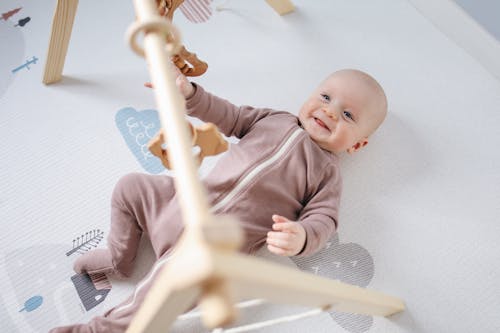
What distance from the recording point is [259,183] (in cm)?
88

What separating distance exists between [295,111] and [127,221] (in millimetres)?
475

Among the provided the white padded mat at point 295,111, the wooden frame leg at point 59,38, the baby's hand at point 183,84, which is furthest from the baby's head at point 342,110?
the wooden frame leg at point 59,38

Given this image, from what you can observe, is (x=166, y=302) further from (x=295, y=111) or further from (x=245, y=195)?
(x=295, y=111)

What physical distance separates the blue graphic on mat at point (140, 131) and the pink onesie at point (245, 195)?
11cm

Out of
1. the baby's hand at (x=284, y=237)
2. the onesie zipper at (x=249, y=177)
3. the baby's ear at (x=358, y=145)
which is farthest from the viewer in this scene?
the baby's ear at (x=358, y=145)

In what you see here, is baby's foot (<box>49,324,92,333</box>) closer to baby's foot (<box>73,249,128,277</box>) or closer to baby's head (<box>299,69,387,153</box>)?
baby's foot (<box>73,249,128,277</box>)

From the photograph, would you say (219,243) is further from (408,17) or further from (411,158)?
(408,17)

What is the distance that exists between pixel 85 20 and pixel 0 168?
1.46 feet

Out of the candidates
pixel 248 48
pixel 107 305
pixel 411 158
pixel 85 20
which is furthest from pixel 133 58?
pixel 411 158

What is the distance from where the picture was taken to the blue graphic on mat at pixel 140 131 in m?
1.03

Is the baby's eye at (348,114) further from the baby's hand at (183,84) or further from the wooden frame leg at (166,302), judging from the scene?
the wooden frame leg at (166,302)

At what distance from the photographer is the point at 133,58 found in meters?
1.17

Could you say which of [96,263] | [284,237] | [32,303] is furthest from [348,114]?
[32,303]

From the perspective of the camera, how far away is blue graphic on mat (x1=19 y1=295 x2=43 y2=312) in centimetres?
88
